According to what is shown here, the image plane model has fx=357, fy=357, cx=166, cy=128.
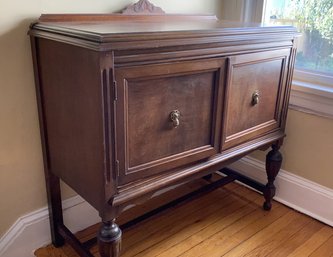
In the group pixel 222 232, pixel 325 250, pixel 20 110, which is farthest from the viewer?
pixel 222 232

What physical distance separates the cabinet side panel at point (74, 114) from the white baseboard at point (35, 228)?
284 millimetres

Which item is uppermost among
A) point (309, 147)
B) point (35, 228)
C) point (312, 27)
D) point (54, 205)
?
point (312, 27)

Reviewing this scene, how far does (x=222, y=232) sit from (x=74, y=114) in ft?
3.09

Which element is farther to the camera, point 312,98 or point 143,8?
point 312,98

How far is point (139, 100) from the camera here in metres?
1.02

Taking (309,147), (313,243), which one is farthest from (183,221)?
(309,147)

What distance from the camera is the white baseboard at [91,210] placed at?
56.7 inches

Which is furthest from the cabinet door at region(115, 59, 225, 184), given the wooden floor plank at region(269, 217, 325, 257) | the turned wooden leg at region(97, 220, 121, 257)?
the wooden floor plank at region(269, 217, 325, 257)

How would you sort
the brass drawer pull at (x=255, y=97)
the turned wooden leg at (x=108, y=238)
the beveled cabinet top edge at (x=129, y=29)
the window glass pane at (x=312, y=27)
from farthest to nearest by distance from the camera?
the window glass pane at (x=312, y=27) → the brass drawer pull at (x=255, y=97) → the turned wooden leg at (x=108, y=238) → the beveled cabinet top edge at (x=129, y=29)

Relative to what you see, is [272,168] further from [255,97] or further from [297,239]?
[255,97]

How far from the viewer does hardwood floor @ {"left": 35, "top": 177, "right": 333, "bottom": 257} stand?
60.3 inches

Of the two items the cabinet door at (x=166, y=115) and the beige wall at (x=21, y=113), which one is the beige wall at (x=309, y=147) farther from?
the cabinet door at (x=166, y=115)

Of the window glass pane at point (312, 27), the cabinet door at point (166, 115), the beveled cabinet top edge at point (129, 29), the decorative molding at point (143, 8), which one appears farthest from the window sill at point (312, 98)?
the decorative molding at point (143, 8)

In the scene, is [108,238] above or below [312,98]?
below
